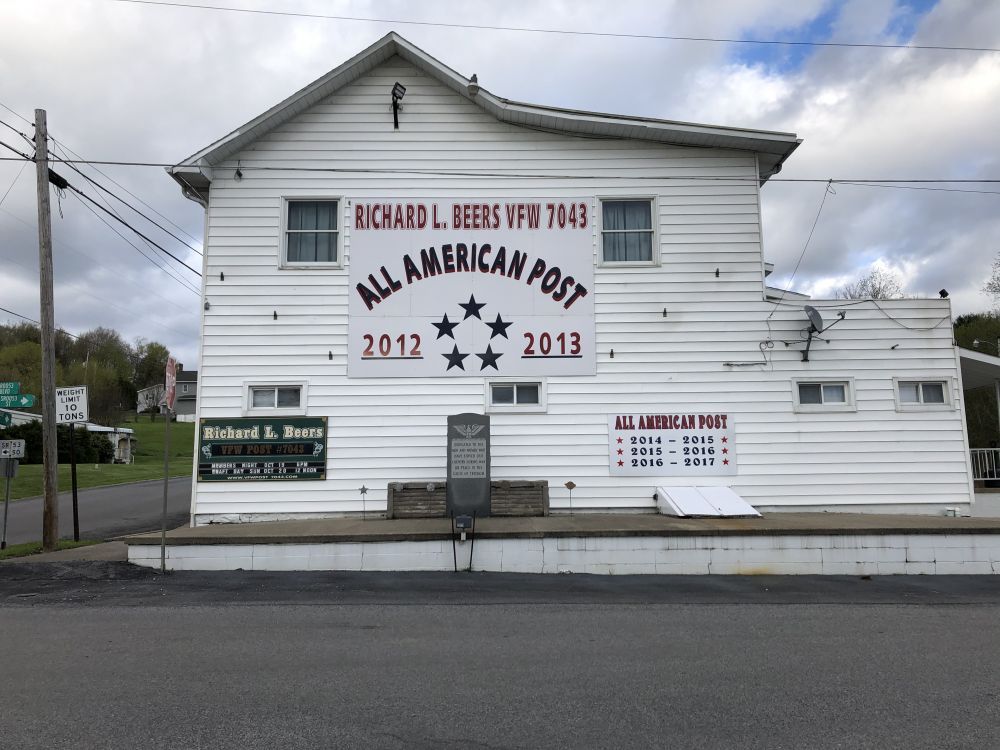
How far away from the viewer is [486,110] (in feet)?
42.8

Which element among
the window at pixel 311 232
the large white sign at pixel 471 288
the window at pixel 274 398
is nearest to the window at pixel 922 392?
the large white sign at pixel 471 288

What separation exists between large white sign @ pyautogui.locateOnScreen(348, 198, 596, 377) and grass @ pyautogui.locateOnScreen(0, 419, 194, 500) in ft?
41.9

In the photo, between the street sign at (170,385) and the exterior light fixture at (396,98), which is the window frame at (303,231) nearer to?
the exterior light fixture at (396,98)

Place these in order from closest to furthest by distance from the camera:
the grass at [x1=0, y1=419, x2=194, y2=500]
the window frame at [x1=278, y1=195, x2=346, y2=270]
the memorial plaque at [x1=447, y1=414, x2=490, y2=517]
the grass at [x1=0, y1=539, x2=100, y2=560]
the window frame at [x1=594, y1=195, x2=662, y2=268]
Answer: the memorial plaque at [x1=447, y1=414, x2=490, y2=517] < the grass at [x1=0, y1=539, x2=100, y2=560] < the window frame at [x1=278, y1=195, x2=346, y2=270] < the window frame at [x1=594, y1=195, x2=662, y2=268] < the grass at [x1=0, y1=419, x2=194, y2=500]

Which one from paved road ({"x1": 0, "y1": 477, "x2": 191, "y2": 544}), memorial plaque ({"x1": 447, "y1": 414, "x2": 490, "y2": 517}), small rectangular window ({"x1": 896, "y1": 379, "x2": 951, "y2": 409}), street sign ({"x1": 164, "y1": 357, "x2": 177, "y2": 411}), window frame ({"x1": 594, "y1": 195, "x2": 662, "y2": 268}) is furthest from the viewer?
paved road ({"x1": 0, "y1": 477, "x2": 191, "y2": 544})

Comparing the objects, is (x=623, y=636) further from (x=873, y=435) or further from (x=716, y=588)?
(x=873, y=435)

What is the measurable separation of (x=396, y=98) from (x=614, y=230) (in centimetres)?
461

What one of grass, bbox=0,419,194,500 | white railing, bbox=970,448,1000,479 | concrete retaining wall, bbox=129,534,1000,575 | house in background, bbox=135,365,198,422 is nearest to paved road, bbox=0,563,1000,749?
concrete retaining wall, bbox=129,534,1000,575

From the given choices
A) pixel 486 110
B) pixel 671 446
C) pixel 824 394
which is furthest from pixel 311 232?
pixel 824 394

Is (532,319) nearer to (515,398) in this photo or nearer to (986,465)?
(515,398)

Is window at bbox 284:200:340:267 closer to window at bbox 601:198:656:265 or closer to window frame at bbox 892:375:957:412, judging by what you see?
window at bbox 601:198:656:265

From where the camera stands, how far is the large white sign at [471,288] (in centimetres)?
1254

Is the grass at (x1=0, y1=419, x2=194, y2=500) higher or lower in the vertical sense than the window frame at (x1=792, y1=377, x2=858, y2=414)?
lower

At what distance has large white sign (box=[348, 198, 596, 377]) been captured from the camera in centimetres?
1254
